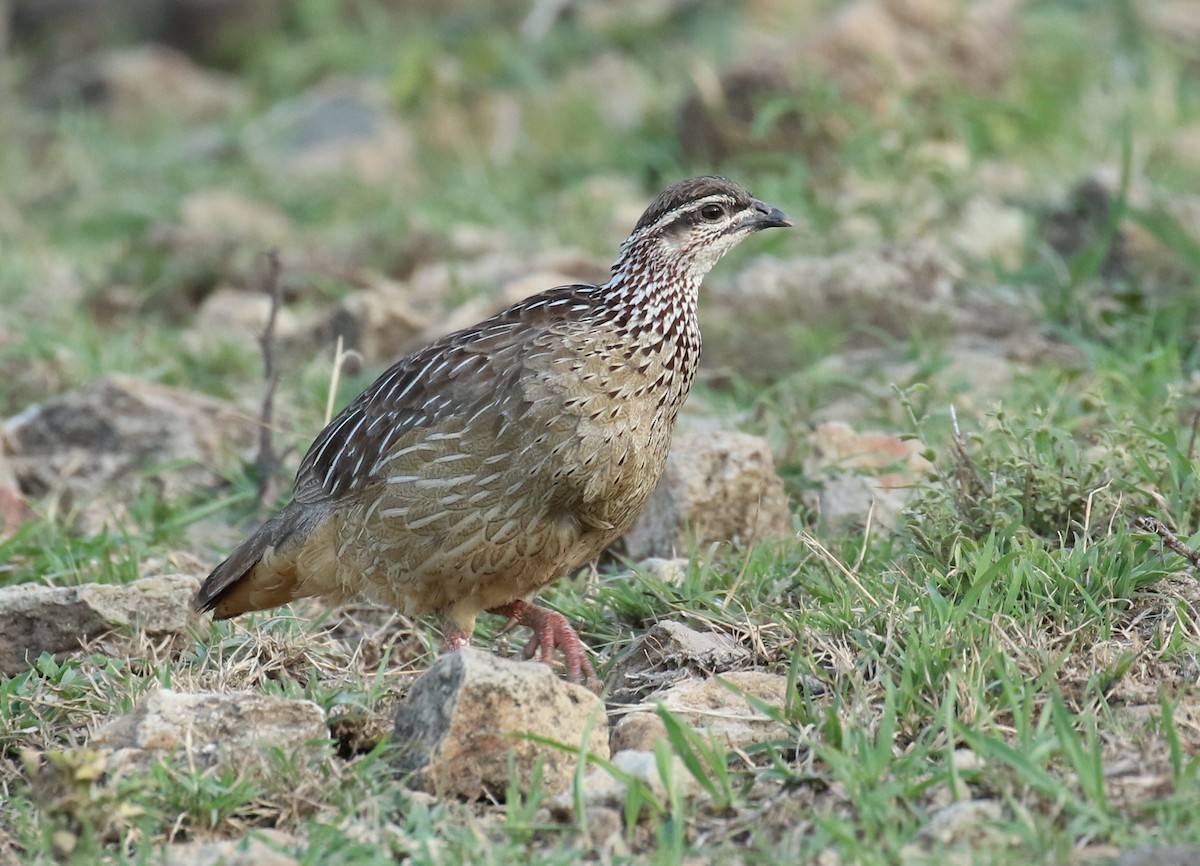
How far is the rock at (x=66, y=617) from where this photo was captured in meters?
5.25

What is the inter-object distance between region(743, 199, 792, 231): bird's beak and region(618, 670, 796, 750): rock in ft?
5.35

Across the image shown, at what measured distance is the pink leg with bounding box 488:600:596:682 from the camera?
5102mm

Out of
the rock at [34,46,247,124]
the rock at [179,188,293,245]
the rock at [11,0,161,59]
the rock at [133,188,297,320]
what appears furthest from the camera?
the rock at [11,0,161,59]

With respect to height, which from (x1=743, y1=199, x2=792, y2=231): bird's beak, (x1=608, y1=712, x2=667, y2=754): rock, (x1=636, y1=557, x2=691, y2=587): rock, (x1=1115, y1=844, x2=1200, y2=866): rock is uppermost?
(x1=743, y1=199, x2=792, y2=231): bird's beak

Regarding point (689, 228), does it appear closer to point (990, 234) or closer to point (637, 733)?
point (637, 733)

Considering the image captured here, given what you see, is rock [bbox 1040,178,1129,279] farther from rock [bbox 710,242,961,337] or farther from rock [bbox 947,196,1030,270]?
rock [bbox 710,242,961,337]

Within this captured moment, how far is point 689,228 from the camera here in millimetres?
5434

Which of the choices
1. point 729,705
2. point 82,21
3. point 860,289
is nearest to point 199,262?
point 860,289

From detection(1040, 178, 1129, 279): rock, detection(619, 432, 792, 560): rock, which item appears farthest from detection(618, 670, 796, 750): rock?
detection(1040, 178, 1129, 279): rock

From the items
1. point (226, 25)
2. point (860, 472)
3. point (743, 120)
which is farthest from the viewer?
point (226, 25)

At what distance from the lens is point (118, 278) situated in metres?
9.85

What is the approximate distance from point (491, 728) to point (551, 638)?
3.47ft

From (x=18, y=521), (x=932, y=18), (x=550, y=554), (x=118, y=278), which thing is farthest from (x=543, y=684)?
(x=932, y=18)

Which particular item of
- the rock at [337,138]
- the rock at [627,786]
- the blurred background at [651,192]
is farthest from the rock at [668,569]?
the rock at [337,138]
